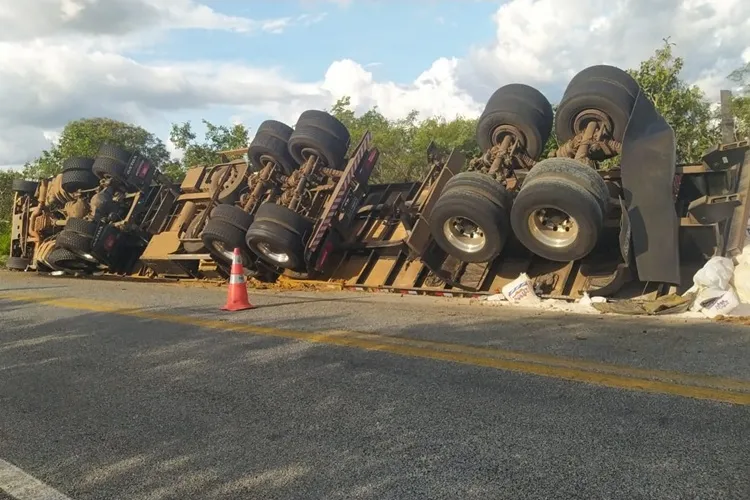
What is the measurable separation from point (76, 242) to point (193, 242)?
320cm

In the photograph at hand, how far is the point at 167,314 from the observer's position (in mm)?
7453

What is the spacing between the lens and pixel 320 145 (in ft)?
34.6

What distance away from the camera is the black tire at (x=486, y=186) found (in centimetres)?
778

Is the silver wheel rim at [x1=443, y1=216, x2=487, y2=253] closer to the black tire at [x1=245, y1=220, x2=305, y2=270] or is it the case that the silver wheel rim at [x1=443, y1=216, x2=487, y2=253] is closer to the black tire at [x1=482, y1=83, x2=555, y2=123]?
the black tire at [x1=482, y1=83, x2=555, y2=123]

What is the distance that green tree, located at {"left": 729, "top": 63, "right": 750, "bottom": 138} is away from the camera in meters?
22.7

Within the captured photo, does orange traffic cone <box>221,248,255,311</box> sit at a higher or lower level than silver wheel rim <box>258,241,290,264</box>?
lower

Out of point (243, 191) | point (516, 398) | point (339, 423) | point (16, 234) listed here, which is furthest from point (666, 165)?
point (16, 234)

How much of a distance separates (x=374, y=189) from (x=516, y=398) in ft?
25.2

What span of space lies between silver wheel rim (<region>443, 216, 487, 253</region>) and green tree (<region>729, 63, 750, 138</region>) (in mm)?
16432

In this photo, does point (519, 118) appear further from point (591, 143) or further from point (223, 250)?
point (223, 250)

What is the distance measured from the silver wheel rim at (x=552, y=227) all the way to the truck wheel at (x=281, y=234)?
11.7 ft

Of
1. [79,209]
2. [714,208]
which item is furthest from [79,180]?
[714,208]

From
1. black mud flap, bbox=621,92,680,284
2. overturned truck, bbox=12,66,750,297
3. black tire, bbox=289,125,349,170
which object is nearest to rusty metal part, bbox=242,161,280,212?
overturned truck, bbox=12,66,750,297

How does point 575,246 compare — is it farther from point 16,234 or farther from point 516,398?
point 16,234
